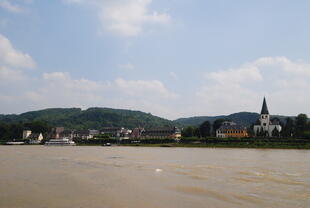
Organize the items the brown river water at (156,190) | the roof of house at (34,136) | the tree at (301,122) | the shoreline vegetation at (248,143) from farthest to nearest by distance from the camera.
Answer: the roof of house at (34,136) → the tree at (301,122) → the shoreline vegetation at (248,143) → the brown river water at (156,190)

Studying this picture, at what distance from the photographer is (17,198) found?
57.4 ft

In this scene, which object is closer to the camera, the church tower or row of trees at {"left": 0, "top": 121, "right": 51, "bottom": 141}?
the church tower

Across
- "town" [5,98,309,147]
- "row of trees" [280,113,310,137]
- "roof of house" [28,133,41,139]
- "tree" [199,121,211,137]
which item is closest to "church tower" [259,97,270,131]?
"town" [5,98,309,147]

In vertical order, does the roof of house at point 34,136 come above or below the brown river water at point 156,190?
above

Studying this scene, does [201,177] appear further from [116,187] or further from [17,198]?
[17,198]

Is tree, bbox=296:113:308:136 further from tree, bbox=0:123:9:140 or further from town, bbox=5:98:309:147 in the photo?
tree, bbox=0:123:9:140

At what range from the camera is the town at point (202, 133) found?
10138 cm

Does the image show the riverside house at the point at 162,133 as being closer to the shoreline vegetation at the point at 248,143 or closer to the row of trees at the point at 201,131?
the row of trees at the point at 201,131

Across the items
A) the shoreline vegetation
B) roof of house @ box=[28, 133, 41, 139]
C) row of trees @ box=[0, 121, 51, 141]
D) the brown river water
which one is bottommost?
the brown river water

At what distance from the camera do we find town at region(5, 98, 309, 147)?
101 metres

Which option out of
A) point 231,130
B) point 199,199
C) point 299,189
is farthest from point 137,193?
point 231,130

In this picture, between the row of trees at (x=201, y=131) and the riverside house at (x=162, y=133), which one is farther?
the riverside house at (x=162, y=133)

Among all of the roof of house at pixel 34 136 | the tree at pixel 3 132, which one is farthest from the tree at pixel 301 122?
the tree at pixel 3 132

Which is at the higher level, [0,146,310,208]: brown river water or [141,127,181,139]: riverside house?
[141,127,181,139]: riverside house
